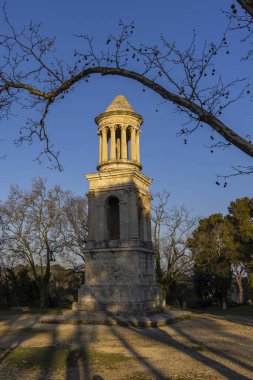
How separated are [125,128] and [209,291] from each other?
19522mm

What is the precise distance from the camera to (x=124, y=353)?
35.1ft

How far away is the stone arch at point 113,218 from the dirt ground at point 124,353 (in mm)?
6151

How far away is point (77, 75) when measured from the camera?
579cm

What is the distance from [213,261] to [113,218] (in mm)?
14665

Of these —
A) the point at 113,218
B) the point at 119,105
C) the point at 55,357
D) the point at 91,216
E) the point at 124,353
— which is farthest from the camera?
the point at 119,105

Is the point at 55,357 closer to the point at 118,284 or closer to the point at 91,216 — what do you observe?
the point at 118,284

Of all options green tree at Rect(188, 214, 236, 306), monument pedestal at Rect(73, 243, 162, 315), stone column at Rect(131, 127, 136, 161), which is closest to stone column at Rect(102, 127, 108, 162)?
stone column at Rect(131, 127, 136, 161)

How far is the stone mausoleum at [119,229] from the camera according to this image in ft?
60.6

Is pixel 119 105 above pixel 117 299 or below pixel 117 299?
above

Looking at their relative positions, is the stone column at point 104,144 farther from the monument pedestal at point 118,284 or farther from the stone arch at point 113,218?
the monument pedestal at point 118,284

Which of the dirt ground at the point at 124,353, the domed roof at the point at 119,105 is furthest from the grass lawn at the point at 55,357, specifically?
the domed roof at the point at 119,105

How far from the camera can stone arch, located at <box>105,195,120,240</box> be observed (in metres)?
21.1

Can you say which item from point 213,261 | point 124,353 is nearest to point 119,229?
point 124,353

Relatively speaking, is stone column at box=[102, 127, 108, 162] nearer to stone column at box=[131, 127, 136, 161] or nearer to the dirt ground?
stone column at box=[131, 127, 136, 161]
